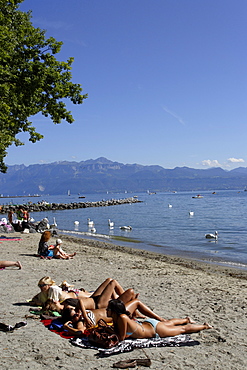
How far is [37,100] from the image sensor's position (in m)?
14.4

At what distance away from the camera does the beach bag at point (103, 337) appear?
224 inches

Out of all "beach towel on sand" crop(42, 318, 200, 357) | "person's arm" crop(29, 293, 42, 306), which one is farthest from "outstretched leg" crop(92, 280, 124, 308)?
"person's arm" crop(29, 293, 42, 306)

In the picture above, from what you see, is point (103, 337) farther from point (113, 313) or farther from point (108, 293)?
point (108, 293)

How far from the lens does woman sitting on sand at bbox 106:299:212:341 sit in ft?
19.0

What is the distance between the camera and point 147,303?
8.62m

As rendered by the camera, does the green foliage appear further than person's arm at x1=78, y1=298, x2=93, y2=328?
Yes

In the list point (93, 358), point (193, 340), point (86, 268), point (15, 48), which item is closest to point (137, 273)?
point (86, 268)

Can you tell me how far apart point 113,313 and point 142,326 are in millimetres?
582

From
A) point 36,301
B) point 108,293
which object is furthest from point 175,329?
point 36,301

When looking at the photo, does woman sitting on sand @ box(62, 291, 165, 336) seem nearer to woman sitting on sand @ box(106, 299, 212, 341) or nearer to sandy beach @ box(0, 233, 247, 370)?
woman sitting on sand @ box(106, 299, 212, 341)

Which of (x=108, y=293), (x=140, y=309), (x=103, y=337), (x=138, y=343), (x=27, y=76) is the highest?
(x=27, y=76)

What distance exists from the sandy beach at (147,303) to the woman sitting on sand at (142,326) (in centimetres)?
27

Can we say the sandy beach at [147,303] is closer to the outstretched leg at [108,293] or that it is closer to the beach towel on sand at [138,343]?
the beach towel on sand at [138,343]

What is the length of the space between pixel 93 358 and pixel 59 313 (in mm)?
2090
